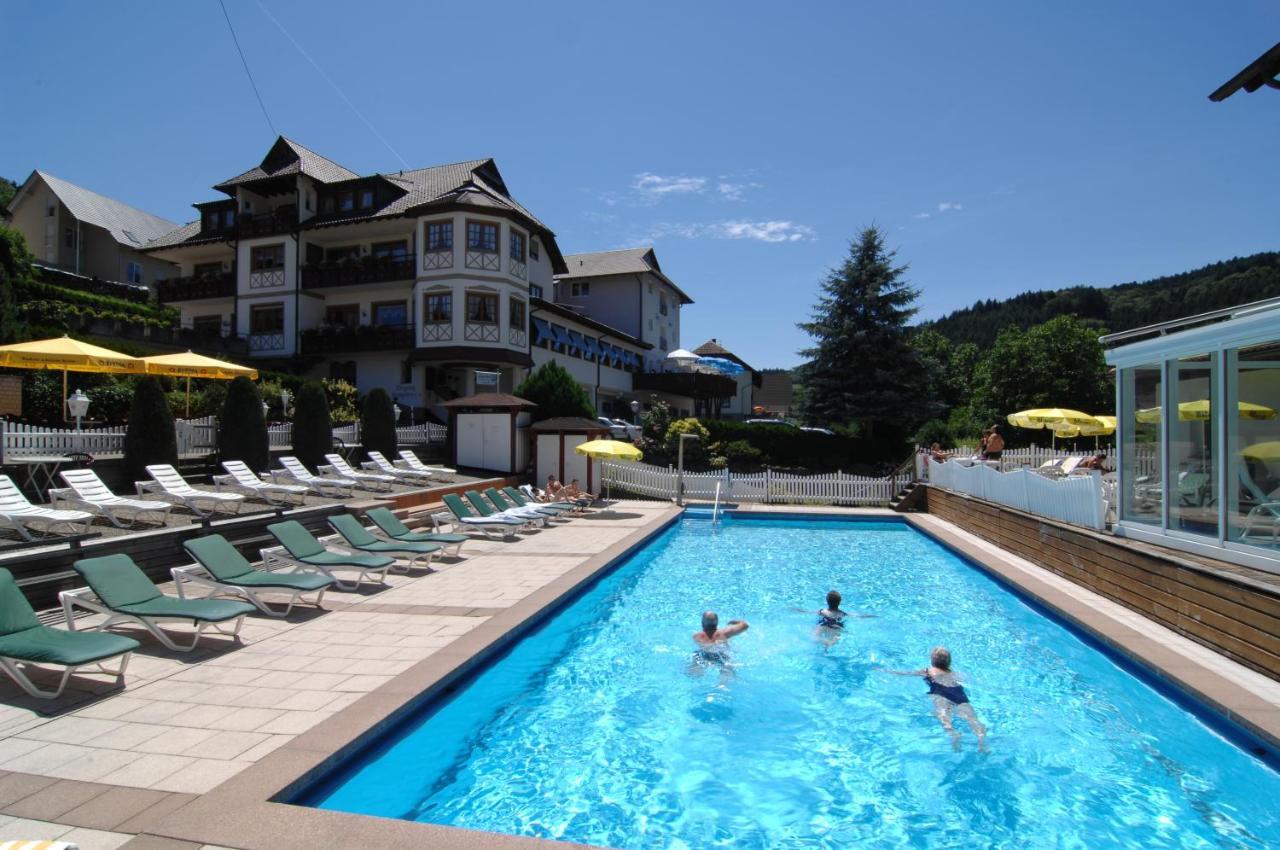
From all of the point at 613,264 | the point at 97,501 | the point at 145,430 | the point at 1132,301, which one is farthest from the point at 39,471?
the point at 1132,301

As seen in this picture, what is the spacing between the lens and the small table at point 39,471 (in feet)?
34.9

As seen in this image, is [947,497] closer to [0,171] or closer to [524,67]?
[524,67]

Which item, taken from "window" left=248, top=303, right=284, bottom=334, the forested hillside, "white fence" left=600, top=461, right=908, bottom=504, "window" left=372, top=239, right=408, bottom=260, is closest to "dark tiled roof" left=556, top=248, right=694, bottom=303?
"window" left=372, top=239, right=408, bottom=260

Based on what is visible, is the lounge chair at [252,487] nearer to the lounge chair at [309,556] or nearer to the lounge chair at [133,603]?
the lounge chair at [309,556]

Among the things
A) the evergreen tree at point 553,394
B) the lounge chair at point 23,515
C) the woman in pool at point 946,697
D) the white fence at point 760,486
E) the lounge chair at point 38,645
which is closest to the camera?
the lounge chair at point 38,645

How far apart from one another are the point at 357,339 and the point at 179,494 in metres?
18.6

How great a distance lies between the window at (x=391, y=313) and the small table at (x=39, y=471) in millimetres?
18379

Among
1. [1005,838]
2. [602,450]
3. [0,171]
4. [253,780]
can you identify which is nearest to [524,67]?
[602,450]

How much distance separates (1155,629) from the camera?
7.62 metres

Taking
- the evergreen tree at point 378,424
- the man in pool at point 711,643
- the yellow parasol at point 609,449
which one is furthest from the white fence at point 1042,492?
the evergreen tree at point 378,424

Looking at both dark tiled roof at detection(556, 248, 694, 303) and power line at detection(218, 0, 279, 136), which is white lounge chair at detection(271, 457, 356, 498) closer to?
power line at detection(218, 0, 279, 136)

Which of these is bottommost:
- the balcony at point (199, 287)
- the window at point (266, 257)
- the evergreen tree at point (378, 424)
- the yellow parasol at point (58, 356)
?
the evergreen tree at point (378, 424)

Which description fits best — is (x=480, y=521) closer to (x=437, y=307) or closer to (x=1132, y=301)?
(x=437, y=307)

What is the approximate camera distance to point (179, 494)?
11.0m
